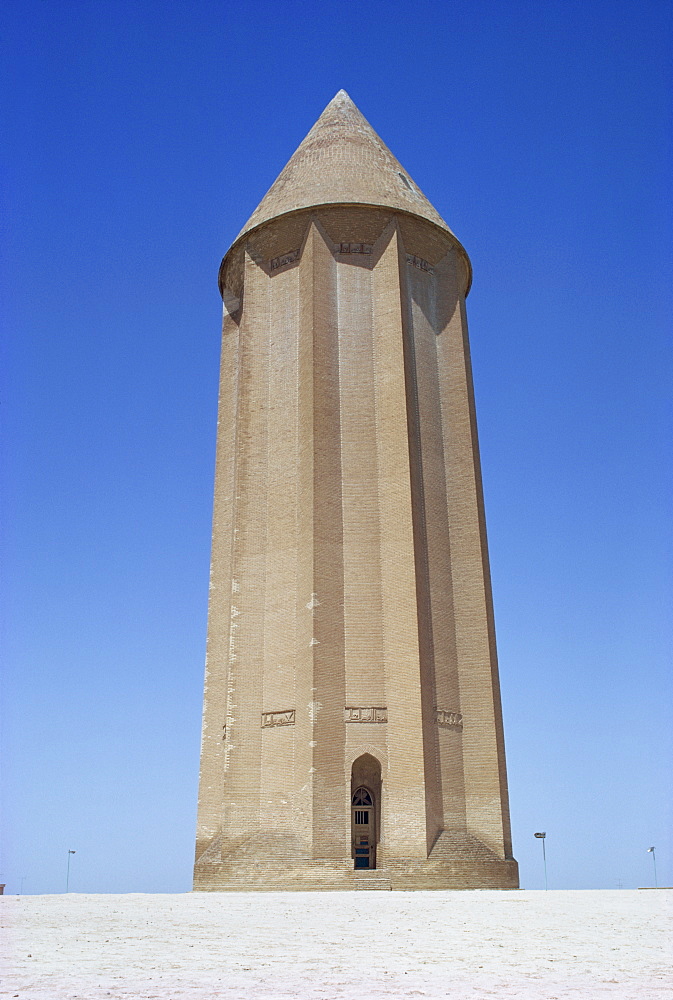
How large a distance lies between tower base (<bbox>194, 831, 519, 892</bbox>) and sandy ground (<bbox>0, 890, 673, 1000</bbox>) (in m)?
5.40

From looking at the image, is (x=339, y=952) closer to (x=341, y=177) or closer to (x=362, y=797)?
(x=362, y=797)

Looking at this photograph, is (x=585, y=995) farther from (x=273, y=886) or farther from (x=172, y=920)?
(x=273, y=886)

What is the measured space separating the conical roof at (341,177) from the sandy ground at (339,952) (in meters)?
15.3

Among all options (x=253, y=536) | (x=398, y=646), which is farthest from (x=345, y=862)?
(x=253, y=536)

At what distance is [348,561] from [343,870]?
5564mm

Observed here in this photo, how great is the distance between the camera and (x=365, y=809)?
16.5 m

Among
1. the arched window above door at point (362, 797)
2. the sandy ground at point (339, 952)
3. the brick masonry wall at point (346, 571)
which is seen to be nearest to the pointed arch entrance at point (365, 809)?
the arched window above door at point (362, 797)

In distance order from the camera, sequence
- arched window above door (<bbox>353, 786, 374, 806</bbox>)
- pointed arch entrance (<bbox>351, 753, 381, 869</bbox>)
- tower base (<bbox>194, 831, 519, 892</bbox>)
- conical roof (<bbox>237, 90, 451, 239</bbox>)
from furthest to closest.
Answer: conical roof (<bbox>237, 90, 451, 239</bbox>) → arched window above door (<bbox>353, 786, 374, 806</bbox>) → pointed arch entrance (<bbox>351, 753, 381, 869</bbox>) → tower base (<bbox>194, 831, 519, 892</bbox>)

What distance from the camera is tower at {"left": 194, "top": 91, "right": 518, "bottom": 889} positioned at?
16.1m

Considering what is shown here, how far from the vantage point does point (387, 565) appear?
17734 millimetres

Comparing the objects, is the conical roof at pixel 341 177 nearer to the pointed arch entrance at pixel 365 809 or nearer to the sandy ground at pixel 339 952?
the pointed arch entrance at pixel 365 809

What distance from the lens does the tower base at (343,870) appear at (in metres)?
14.9

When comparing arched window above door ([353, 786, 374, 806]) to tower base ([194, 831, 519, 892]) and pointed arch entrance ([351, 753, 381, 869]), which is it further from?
tower base ([194, 831, 519, 892])

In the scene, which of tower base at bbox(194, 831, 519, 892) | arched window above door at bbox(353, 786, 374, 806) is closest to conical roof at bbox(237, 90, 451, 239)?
arched window above door at bbox(353, 786, 374, 806)
